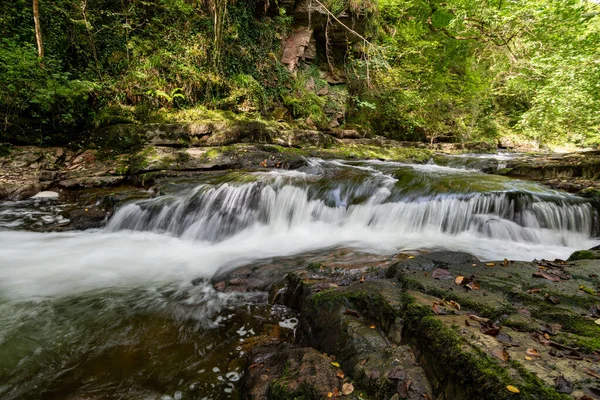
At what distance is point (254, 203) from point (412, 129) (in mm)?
12088

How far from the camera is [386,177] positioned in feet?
24.0

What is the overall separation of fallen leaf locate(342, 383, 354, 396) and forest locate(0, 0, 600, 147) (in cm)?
552

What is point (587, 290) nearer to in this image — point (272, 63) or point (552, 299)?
point (552, 299)

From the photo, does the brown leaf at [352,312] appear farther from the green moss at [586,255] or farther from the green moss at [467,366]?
the green moss at [586,255]

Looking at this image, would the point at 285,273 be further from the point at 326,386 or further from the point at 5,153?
the point at 5,153

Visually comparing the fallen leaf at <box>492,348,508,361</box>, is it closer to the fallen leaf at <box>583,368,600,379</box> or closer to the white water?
the fallen leaf at <box>583,368,600,379</box>

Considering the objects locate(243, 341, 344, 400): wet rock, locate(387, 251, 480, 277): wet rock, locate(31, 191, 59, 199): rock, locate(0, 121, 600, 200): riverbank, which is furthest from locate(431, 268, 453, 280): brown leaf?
locate(31, 191, 59, 199): rock

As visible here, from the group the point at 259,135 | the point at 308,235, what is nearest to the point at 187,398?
the point at 308,235

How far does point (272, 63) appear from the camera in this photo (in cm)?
1211

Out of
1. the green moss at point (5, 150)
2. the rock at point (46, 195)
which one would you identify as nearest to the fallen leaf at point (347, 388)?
the rock at point (46, 195)

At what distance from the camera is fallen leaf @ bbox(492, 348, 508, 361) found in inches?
57.1

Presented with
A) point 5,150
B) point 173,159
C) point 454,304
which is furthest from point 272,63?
point 454,304

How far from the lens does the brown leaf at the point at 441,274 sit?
264cm

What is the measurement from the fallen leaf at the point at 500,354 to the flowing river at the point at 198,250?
5.55ft
